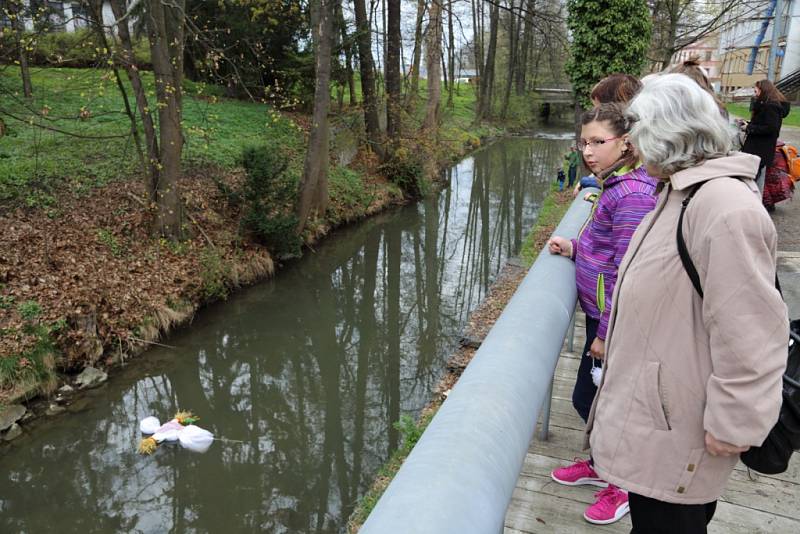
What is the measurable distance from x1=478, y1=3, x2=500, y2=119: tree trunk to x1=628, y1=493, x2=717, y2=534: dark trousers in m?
29.6

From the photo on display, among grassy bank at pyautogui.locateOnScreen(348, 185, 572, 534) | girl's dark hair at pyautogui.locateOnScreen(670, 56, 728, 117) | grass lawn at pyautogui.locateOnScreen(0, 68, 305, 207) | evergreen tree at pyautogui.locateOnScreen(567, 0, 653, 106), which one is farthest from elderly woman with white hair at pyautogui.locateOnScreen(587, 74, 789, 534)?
evergreen tree at pyautogui.locateOnScreen(567, 0, 653, 106)

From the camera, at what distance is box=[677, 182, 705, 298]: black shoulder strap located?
1520mm

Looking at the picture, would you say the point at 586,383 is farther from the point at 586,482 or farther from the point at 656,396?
the point at 656,396

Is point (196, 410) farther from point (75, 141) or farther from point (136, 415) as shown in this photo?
point (75, 141)

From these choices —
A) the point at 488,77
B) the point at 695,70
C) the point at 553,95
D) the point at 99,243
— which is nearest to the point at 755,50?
the point at 553,95

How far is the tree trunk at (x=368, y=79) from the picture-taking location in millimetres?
15872

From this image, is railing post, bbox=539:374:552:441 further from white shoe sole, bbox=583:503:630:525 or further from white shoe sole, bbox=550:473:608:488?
white shoe sole, bbox=583:503:630:525

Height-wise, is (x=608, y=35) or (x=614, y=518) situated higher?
(x=608, y=35)

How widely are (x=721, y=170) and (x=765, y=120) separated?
625cm

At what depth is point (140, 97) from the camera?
9406 millimetres

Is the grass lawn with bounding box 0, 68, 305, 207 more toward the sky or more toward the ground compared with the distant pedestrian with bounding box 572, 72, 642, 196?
more toward the ground

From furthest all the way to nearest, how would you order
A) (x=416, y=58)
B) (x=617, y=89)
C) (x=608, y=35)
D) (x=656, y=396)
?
(x=416, y=58), (x=608, y=35), (x=617, y=89), (x=656, y=396)

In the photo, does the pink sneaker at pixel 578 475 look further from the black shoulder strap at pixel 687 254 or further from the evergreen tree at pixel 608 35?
the evergreen tree at pixel 608 35

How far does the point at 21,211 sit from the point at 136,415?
4.46 m
